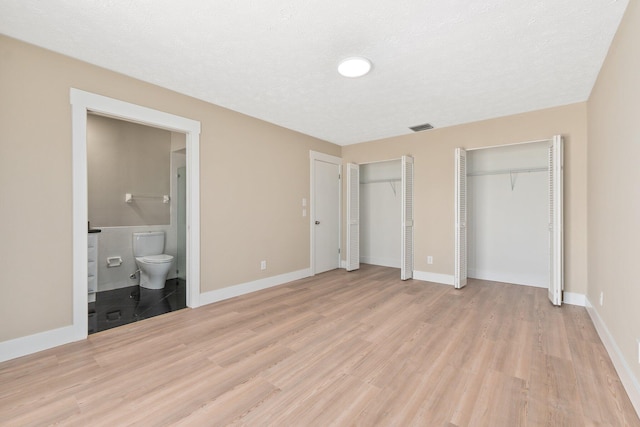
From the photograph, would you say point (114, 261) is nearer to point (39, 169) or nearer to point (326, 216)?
point (39, 169)

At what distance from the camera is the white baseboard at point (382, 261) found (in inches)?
221

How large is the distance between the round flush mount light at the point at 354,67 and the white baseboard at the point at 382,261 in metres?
3.95

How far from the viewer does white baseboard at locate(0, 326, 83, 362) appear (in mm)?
2098

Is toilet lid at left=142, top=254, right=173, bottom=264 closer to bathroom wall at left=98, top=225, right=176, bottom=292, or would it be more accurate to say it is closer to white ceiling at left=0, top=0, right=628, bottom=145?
bathroom wall at left=98, top=225, right=176, bottom=292

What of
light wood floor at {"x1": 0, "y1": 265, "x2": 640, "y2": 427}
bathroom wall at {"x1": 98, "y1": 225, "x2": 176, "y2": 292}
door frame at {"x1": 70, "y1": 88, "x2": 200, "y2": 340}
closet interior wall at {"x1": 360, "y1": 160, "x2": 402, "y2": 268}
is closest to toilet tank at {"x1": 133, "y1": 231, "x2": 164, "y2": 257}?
bathroom wall at {"x1": 98, "y1": 225, "x2": 176, "y2": 292}

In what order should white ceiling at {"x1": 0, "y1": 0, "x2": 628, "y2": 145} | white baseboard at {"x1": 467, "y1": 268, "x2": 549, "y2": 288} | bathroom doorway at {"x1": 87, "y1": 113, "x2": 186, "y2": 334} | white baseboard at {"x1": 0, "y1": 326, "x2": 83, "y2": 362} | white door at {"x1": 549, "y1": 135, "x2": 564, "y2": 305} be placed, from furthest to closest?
white baseboard at {"x1": 467, "y1": 268, "x2": 549, "y2": 288}, bathroom doorway at {"x1": 87, "y1": 113, "x2": 186, "y2": 334}, white door at {"x1": 549, "y1": 135, "x2": 564, "y2": 305}, white baseboard at {"x1": 0, "y1": 326, "x2": 83, "y2": 362}, white ceiling at {"x1": 0, "y1": 0, "x2": 628, "y2": 145}

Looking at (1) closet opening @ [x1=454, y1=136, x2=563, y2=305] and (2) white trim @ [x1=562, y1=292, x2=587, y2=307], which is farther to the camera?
(1) closet opening @ [x1=454, y1=136, x2=563, y2=305]

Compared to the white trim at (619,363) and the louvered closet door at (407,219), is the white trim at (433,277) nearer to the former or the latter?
the louvered closet door at (407,219)

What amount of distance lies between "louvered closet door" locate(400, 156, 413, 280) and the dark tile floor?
10.6 feet

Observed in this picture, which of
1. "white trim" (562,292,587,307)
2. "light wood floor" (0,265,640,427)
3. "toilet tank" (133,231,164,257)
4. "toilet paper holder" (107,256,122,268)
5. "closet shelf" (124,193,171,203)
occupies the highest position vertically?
"closet shelf" (124,193,171,203)

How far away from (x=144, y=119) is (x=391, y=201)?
4327 millimetres

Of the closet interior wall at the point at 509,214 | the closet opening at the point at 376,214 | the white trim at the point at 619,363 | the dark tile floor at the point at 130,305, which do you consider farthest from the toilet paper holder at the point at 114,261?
the closet interior wall at the point at 509,214

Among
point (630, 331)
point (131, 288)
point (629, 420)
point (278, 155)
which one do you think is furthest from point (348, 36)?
point (131, 288)

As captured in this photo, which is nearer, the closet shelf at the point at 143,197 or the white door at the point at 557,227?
the white door at the point at 557,227
